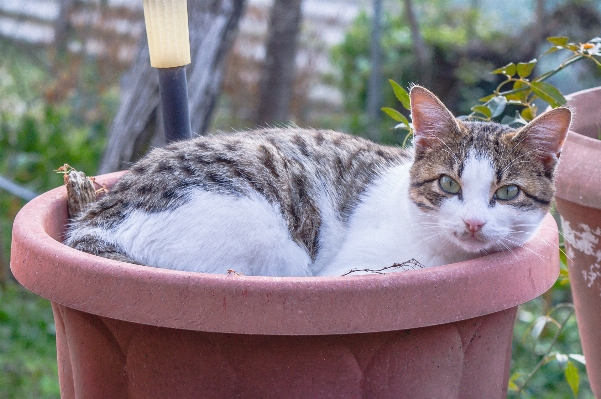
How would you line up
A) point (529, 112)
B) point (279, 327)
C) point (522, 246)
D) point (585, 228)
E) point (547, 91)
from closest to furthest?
point (279, 327), point (522, 246), point (585, 228), point (547, 91), point (529, 112)

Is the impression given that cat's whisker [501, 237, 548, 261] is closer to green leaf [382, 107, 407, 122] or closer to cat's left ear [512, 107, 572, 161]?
cat's left ear [512, 107, 572, 161]

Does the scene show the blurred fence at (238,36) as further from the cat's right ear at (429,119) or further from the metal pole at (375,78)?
the cat's right ear at (429,119)

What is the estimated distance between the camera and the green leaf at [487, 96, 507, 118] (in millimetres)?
2293

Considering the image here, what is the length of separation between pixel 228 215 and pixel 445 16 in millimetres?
7195

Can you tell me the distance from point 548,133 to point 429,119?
0.34 metres

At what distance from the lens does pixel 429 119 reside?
198 cm

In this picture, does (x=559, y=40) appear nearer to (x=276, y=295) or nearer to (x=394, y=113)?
(x=394, y=113)

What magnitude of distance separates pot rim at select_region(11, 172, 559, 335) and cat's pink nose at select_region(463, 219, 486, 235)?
0.18 m

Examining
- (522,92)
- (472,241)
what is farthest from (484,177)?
(522,92)

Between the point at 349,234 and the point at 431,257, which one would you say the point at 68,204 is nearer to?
the point at 349,234

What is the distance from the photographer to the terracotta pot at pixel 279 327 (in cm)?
139

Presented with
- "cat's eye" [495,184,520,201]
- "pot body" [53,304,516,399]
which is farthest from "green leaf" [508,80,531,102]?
"pot body" [53,304,516,399]

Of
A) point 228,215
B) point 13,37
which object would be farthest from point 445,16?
point 228,215

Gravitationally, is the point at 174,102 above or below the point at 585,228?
above
